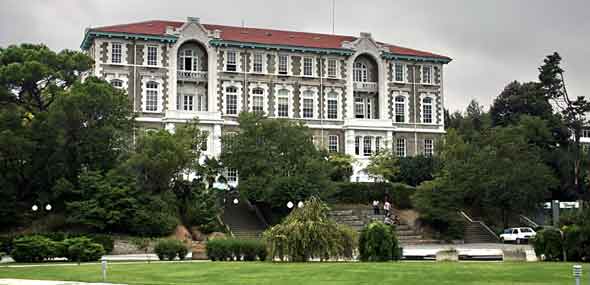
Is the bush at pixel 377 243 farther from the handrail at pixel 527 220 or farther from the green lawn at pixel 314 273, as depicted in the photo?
the handrail at pixel 527 220

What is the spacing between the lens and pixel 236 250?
1353 inches

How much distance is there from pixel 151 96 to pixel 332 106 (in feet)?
51.2

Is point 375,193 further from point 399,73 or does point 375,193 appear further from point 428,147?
point 399,73

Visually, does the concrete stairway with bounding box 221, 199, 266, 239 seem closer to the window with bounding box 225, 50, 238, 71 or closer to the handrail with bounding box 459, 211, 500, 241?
the window with bounding box 225, 50, 238, 71

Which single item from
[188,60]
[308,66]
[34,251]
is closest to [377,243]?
[34,251]

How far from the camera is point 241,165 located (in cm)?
5644

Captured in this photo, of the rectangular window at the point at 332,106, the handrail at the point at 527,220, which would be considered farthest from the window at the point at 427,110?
the handrail at the point at 527,220

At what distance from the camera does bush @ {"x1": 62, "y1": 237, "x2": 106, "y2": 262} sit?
116 ft

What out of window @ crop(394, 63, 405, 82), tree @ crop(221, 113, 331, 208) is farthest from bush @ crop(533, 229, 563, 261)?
window @ crop(394, 63, 405, 82)

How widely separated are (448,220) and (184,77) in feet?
78.9

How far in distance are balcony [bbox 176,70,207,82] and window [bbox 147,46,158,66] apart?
2.05m

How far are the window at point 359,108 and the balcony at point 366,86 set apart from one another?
2.93 feet

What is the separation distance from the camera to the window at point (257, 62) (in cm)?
6950

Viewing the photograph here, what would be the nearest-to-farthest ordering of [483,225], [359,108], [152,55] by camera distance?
[483,225], [152,55], [359,108]
